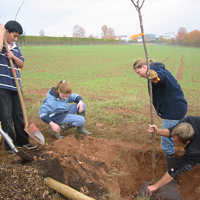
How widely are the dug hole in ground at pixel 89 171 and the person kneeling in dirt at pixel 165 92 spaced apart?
0.78 m

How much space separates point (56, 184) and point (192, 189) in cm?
212

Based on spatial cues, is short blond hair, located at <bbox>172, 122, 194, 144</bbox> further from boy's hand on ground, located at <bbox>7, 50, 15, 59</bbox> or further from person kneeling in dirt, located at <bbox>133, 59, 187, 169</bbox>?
boy's hand on ground, located at <bbox>7, 50, 15, 59</bbox>

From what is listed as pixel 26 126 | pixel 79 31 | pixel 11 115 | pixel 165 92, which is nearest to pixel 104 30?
pixel 79 31

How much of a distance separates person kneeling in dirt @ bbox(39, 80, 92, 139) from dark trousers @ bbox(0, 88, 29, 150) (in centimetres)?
45

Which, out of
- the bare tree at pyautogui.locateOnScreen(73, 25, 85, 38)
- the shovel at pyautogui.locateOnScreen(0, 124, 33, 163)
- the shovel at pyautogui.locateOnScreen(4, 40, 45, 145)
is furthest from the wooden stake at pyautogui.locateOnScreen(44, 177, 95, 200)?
the bare tree at pyautogui.locateOnScreen(73, 25, 85, 38)

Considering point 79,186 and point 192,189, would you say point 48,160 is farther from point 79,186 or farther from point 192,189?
point 192,189

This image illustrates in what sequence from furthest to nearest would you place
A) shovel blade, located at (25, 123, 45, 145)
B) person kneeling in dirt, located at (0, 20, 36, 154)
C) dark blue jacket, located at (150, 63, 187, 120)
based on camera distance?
shovel blade, located at (25, 123, 45, 145)
person kneeling in dirt, located at (0, 20, 36, 154)
dark blue jacket, located at (150, 63, 187, 120)

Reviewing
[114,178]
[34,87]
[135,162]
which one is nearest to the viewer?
[114,178]

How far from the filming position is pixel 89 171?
3.17m

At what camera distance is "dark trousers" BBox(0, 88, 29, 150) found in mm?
3286

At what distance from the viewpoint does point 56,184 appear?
8.45 feet

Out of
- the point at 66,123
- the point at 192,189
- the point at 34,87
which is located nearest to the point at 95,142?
the point at 66,123

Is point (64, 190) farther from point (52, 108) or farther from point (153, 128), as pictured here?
point (52, 108)

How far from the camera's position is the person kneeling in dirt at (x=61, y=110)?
12.5ft
